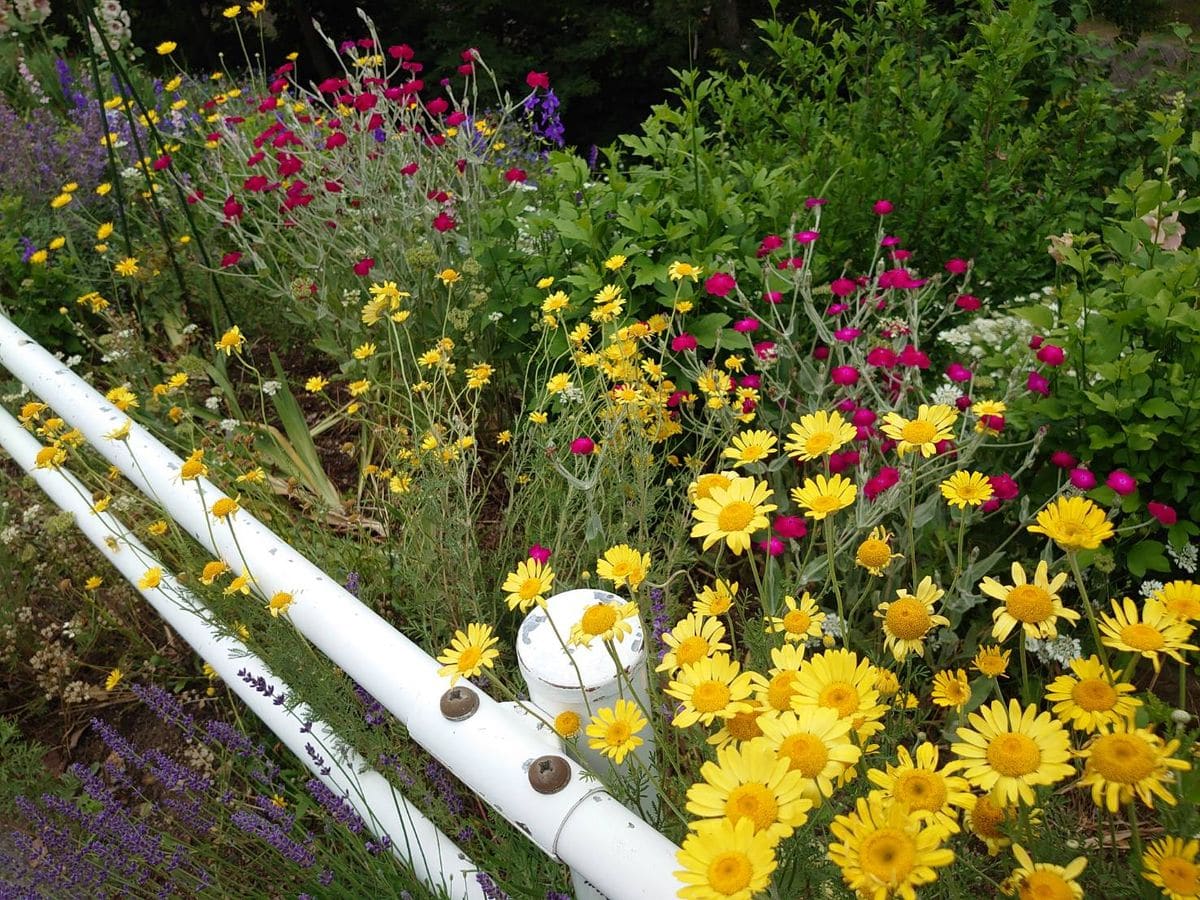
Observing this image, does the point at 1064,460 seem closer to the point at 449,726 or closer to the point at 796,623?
the point at 796,623

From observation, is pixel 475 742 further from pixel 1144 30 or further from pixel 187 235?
pixel 1144 30

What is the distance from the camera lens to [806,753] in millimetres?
811

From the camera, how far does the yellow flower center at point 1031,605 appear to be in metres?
0.98

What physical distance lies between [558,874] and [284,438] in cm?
195

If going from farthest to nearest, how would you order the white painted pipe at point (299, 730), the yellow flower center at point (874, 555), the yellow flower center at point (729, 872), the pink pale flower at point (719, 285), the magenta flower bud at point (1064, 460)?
→ the pink pale flower at point (719, 285), the magenta flower bud at point (1064, 460), the white painted pipe at point (299, 730), the yellow flower center at point (874, 555), the yellow flower center at point (729, 872)

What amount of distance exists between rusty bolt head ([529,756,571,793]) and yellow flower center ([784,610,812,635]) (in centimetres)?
33

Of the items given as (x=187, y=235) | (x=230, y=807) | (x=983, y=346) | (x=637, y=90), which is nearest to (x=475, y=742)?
(x=230, y=807)

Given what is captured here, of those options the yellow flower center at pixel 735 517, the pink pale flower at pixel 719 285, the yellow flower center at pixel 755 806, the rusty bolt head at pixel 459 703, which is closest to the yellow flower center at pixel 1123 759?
the yellow flower center at pixel 755 806

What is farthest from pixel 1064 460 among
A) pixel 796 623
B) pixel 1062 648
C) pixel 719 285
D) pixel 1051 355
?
pixel 796 623

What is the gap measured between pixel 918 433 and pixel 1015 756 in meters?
0.49

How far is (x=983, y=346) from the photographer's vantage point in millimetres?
2320

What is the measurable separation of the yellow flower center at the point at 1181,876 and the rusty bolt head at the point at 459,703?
728mm

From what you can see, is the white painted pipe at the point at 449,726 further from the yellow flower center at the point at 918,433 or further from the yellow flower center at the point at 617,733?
the yellow flower center at the point at 918,433

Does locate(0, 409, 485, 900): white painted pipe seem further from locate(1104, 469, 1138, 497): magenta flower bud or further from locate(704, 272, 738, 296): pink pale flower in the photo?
locate(1104, 469, 1138, 497): magenta flower bud
